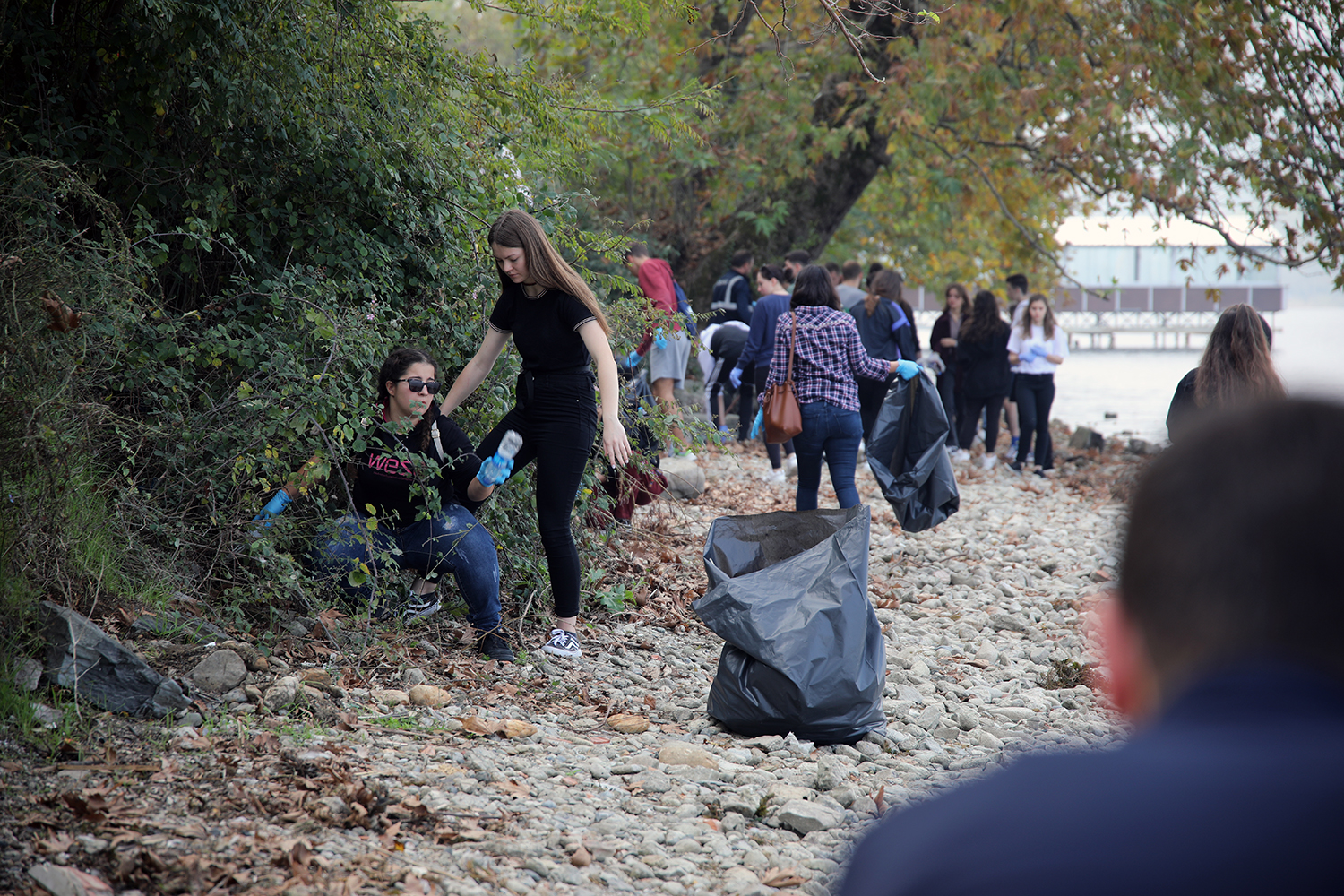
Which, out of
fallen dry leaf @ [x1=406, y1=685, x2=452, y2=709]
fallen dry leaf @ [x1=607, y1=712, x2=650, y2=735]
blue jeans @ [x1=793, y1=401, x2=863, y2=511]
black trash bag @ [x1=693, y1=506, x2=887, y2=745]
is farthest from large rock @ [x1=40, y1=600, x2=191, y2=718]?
blue jeans @ [x1=793, y1=401, x2=863, y2=511]

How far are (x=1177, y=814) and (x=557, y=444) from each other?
401 cm

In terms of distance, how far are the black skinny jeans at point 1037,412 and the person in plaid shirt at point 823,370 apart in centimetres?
480

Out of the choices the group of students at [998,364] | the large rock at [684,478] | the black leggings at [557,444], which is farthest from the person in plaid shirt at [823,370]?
the group of students at [998,364]

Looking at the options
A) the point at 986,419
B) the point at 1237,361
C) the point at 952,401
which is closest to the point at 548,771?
the point at 1237,361

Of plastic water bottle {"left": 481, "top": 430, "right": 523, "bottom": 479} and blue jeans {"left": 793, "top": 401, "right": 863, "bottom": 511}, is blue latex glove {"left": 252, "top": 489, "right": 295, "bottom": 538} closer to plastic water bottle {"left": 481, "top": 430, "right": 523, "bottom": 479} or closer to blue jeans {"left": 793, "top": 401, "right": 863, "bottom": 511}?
plastic water bottle {"left": 481, "top": 430, "right": 523, "bottom": 479}

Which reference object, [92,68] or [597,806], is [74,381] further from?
[597,806]

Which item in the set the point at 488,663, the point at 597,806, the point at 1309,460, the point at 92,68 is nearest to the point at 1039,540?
the point at 488,663

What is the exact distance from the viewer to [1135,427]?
17.3 m

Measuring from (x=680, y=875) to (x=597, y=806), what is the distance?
0.50 meters

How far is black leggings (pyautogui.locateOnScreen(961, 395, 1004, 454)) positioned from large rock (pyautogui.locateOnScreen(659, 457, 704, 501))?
14.1 feet

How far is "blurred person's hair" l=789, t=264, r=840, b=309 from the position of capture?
6.64 meters

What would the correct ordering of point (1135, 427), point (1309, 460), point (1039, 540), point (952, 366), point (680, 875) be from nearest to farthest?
point (1309, 460)
point (680, 875)
point (1039, 540)
point (952, 366)
point (1135, 427)

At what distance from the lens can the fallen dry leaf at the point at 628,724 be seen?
4117 millimetres

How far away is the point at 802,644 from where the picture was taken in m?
3.82
